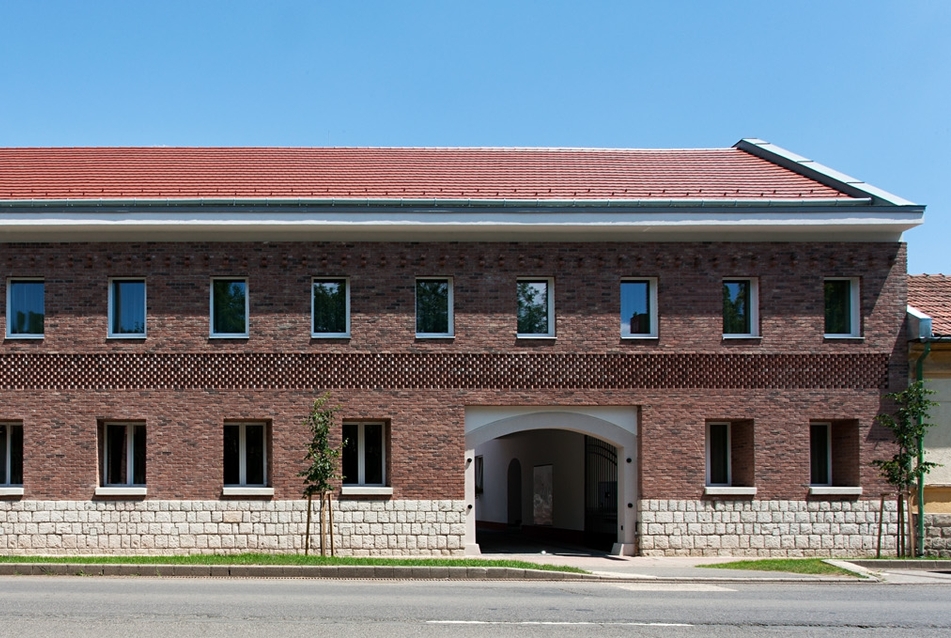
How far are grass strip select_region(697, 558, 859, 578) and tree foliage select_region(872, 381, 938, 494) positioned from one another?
2376mm

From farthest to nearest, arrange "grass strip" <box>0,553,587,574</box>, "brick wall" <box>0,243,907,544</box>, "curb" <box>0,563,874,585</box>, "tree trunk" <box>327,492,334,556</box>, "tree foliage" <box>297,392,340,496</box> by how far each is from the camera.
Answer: "brick wall" <box>0,243,907,544</box>
"tree trunk" <box>327,492,334,556</box>
"tree foliage" <box>297,392,340,496</box>
"grass strip" <box>0,553,587,574</box>
"curb" <box>0,563,874,585</box>

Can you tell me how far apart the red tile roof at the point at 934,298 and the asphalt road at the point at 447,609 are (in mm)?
7896

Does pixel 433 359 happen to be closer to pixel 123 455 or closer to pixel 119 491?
pixel 123 455

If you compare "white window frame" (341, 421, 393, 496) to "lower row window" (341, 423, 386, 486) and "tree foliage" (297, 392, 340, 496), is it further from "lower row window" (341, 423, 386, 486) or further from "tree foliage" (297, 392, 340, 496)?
"tree foliage" (297, 392, 340, 496)

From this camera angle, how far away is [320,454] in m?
20.7

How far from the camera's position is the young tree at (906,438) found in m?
21.9

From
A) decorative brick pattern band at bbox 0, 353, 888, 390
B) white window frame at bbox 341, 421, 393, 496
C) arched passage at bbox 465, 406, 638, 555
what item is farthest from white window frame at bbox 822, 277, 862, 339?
white window frame at bbox 341, 421, 393, 496

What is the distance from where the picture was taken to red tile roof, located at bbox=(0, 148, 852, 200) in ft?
76.0

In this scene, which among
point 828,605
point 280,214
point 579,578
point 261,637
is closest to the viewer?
point 261,637

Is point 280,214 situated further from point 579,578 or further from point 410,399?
point 579,578

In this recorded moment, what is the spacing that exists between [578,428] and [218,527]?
7240 mm

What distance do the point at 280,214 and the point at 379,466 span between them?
5.31m

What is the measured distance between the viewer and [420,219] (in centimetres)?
2194

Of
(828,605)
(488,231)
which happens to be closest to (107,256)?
(488,231)
